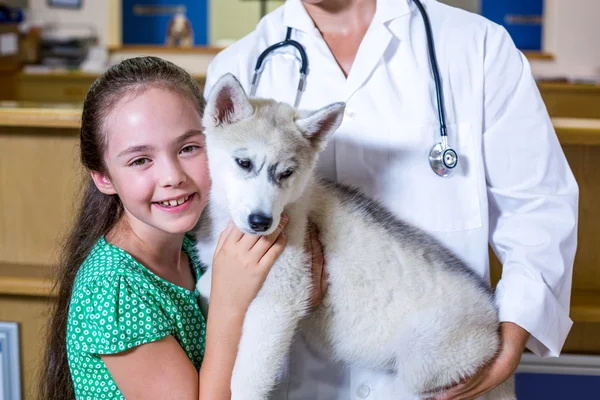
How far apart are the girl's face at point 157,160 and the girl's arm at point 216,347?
0.13 m

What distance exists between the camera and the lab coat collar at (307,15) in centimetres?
155

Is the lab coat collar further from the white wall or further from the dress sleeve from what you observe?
the white wall

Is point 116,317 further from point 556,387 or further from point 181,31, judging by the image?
point 181,31

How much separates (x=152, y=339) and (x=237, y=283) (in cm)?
20

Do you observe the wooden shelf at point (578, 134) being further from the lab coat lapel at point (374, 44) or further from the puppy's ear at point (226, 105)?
the puppy's ear at point (226, 105)

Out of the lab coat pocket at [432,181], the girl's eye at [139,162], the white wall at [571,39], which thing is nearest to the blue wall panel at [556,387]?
the lab coat pocket at [432,181]

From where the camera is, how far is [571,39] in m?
6.39

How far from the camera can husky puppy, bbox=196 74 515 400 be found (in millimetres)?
1321

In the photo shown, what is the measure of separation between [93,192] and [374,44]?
0.76 m

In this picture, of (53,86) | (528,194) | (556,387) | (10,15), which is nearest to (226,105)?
(528,194)

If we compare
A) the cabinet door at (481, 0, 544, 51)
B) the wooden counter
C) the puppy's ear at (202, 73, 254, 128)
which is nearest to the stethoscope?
the puppy's ear at (202, 73, 254, 128)

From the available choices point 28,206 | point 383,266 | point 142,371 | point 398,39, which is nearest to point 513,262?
point 383,266

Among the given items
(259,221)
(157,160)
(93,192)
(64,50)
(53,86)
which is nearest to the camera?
(259,221)

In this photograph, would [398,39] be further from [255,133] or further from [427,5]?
[255,133]
